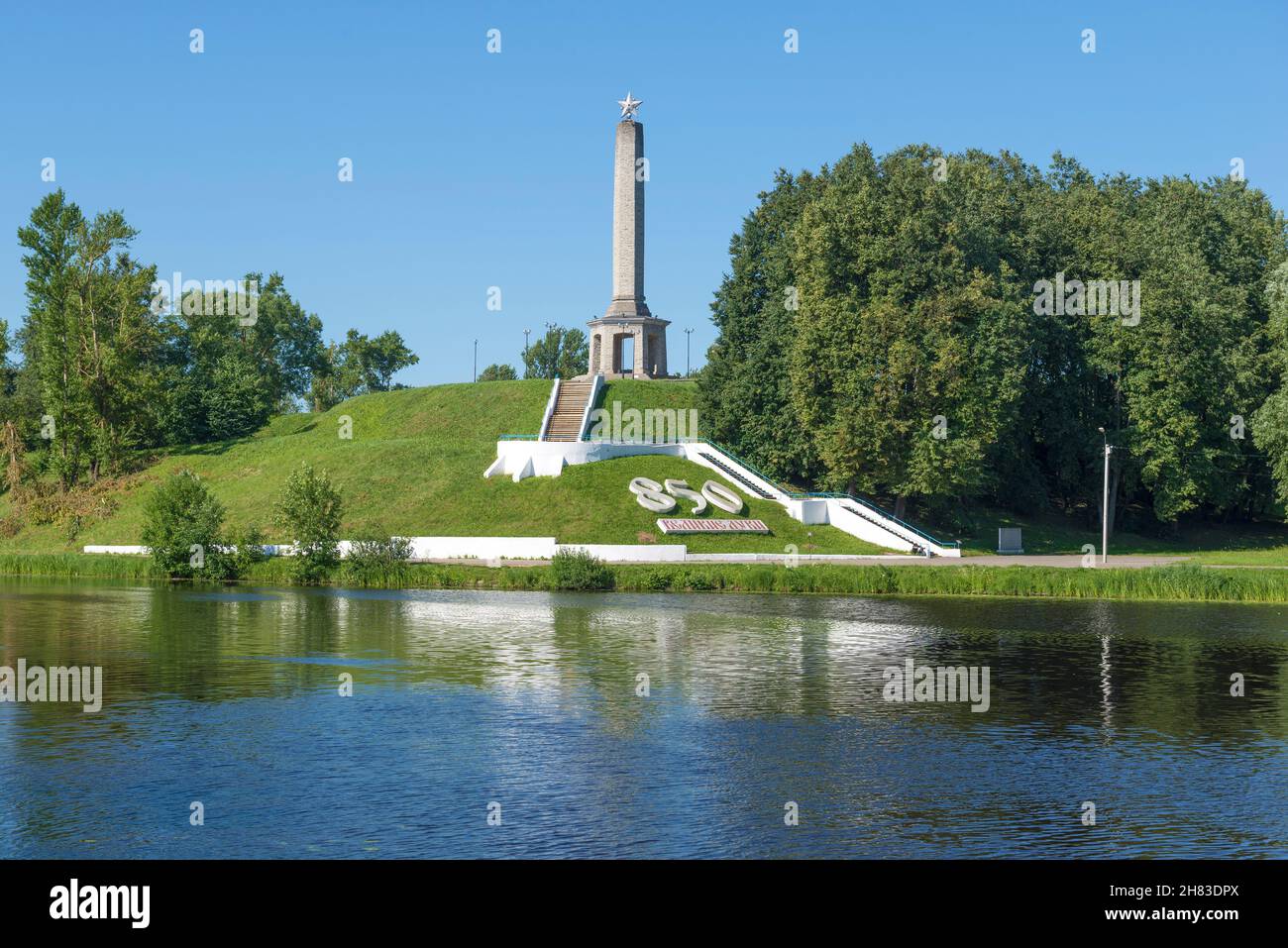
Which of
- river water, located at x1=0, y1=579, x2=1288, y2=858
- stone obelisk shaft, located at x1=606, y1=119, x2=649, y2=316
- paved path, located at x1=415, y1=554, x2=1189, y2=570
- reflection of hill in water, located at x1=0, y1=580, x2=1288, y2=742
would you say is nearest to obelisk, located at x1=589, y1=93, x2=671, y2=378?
stone obelisk shaft, located at x1=606, y1=119, x2=649, y2=316

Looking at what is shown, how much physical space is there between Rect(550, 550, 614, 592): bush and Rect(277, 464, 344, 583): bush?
496 inches

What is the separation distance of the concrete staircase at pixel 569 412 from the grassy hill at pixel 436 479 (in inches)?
96.3

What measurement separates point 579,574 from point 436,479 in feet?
78.1

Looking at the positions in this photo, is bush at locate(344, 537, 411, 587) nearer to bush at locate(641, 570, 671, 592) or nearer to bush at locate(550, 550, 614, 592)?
bush at locate(550, 550, 614, 592)

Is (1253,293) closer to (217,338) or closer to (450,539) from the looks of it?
(450,539)

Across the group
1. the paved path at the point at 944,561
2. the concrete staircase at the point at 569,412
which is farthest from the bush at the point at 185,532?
the concrete staircase at the point at 569,412

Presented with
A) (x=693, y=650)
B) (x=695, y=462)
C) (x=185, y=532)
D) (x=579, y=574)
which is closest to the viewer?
(x=693, y=650)

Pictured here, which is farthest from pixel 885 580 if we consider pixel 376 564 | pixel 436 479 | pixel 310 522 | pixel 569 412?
pixel 569 412

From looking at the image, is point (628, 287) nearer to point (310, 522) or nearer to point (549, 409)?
point (549, 409)

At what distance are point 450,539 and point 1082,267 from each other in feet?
169

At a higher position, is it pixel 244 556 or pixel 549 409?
pixel 549 409

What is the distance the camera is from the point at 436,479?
8519cm

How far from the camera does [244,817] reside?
77.6 feet

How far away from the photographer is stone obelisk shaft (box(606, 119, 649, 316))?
10369 centimetres
